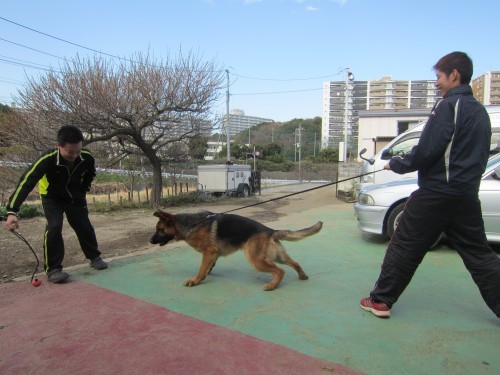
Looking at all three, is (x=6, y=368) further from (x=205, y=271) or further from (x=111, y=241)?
(x=111, y=241)

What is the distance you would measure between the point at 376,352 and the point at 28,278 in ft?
13.1

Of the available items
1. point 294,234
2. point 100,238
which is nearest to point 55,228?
point 294,234

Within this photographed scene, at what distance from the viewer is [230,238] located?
4230 millimetres

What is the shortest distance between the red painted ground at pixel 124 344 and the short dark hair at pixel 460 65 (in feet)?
7.45

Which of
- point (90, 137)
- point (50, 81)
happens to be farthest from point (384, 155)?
point (50, 81)

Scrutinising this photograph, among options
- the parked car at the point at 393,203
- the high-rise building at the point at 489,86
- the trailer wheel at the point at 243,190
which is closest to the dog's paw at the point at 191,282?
the parked car at the point at 393,203

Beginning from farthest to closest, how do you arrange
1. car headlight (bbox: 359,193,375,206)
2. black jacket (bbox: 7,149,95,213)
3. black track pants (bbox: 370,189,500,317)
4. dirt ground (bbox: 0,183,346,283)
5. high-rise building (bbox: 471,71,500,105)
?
high-rise building (bbox: 471,71,500,105)
car headlight (bbox: 359,193,375,206)
dirt ground (bbox: 0,183,346,283)
black jacket (bbox: 7,149,95,213)
black track pants (bbox: 370,189,500,317)

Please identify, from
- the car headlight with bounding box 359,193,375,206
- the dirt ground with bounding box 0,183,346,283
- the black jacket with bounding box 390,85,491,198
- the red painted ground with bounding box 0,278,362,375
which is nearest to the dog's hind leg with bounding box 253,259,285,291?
the red painted ground with bounding box 0,278,362,375

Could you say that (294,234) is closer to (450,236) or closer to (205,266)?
(205,266)

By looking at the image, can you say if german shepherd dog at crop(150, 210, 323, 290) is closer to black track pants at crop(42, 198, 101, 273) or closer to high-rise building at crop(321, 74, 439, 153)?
black track pants at crop(42, 198, 101, 273)

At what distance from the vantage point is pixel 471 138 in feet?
9.21

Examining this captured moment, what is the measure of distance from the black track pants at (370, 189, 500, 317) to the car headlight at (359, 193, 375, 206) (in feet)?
9.55

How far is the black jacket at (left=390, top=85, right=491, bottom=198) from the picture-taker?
280 centimetres

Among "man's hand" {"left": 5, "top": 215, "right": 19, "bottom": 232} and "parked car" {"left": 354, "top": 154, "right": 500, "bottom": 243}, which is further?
"parked car" {"left": 354, "top": 154, "right": 500, "bottom": 243}
